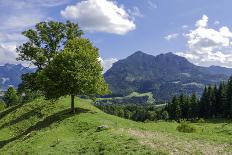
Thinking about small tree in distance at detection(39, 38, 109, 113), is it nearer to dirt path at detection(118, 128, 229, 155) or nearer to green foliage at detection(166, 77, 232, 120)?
dirt path at detection(118, 128, 229, 155)

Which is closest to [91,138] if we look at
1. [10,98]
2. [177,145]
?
[177,145]

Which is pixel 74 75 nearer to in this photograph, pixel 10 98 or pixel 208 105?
pixel 208 105

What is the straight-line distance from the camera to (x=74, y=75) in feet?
186

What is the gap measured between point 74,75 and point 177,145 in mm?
29595

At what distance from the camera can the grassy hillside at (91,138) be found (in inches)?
1204

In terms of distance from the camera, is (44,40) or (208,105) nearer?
(44,40)

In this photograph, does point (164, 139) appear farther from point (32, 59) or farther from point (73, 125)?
point (32, 59)

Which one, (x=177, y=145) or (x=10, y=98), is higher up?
(x=10, y=98)

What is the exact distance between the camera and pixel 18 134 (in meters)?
56.9

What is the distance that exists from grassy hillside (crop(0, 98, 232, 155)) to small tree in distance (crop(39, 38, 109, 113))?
4.39 m

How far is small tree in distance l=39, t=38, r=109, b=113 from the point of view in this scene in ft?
186

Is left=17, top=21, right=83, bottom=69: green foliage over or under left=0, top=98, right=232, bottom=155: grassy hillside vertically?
over

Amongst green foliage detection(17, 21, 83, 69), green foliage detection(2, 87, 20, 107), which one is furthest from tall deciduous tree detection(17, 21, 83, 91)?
green foliage detection(2, 87, 20, 107)

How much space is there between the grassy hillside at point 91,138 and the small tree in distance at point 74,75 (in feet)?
14.4
